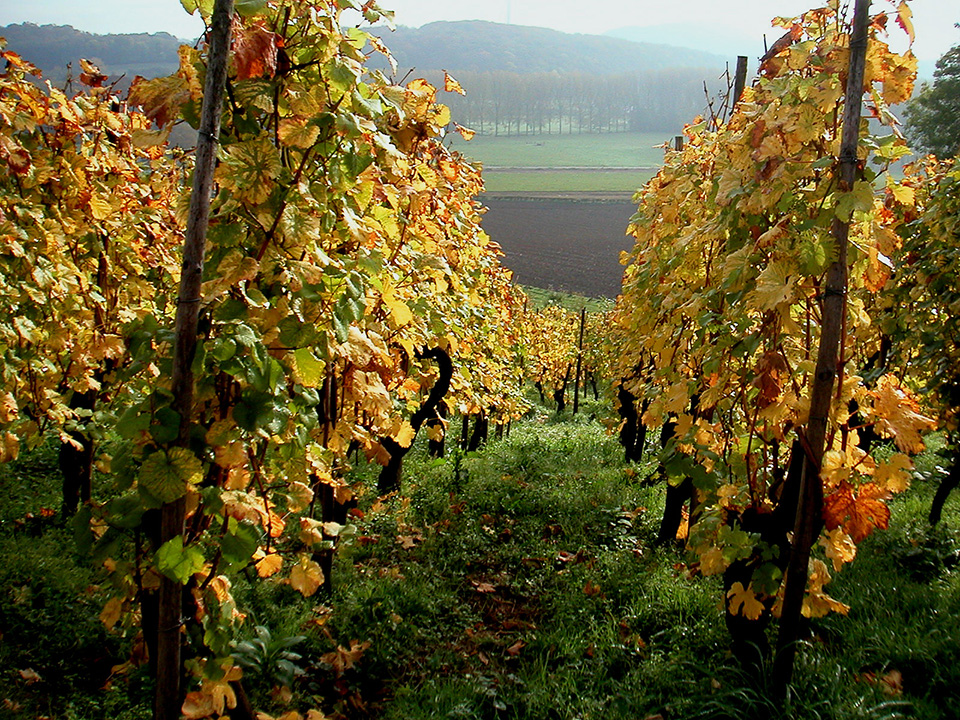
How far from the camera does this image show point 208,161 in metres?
1.71

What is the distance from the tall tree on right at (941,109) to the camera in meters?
25.4

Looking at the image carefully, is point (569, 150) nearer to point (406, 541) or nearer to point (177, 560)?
point (406, 541)

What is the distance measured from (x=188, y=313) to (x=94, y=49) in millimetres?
82739

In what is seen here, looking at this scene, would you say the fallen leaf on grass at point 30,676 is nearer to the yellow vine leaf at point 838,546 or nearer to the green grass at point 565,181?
the yellow vine leaf at point 838,546

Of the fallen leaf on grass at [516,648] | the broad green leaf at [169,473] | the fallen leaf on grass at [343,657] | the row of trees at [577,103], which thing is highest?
the row of trees at [577,103]

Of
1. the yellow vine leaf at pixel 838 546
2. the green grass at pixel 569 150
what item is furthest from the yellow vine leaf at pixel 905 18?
the green grass at pixel 569 150

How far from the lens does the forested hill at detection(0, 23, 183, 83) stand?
2035 inches

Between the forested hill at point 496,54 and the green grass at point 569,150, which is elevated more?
the forested hill at point 496,54

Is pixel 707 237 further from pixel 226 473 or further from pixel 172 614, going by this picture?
pixel 172 614

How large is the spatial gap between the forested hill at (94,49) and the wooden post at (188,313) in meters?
56.4

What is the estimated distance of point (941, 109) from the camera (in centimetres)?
2608

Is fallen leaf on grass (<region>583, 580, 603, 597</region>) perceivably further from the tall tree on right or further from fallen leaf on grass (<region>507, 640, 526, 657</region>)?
the tall tree on right

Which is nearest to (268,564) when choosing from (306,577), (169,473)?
(306,577)

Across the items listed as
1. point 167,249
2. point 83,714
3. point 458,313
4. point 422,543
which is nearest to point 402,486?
point 422,543
